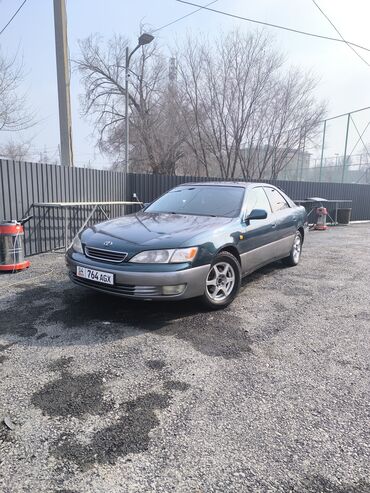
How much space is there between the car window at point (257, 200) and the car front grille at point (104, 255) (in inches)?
76.4

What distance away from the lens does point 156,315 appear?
3850 mm

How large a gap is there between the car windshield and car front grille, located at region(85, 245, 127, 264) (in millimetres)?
1407

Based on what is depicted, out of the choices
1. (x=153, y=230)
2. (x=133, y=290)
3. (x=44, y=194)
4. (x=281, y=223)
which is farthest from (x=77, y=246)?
(x=44, y=194)

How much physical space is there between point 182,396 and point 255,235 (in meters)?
2.72

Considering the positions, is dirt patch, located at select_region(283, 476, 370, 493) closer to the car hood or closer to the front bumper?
the front bumper

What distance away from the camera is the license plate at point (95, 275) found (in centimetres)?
350

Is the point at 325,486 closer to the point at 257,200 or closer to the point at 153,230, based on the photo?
the point at 153,230

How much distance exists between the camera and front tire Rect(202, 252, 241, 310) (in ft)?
12.9

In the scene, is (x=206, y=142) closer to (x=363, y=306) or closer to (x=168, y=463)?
(x=363, y=306)

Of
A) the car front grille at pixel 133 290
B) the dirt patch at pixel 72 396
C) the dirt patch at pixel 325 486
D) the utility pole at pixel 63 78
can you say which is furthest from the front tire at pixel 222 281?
the utility pole at pixel 63 78

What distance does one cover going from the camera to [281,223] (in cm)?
556

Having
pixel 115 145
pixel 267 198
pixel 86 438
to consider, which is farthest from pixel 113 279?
pixel 115 145

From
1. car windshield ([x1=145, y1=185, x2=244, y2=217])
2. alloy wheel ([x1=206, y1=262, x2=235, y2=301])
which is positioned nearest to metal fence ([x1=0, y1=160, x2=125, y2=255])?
car windshield ([x1=145, y1=185, x2=244, y2=217])

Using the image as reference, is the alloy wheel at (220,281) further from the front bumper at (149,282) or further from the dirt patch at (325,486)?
the dirt patch at (325,486)
